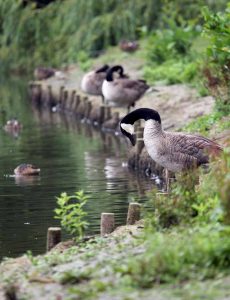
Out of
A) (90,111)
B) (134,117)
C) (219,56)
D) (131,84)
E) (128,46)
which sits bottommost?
(90,111)

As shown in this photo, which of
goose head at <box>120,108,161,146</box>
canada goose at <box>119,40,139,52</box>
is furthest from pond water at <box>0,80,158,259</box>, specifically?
canada goose at <box>119,40,139,52</box>

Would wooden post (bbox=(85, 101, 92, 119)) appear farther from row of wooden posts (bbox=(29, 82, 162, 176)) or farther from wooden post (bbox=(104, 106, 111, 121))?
wooden post (bbox=(104, 106, 111, 121))

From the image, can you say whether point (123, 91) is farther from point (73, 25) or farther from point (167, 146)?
point (73, 25)

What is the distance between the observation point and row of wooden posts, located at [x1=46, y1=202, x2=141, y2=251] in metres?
10.8

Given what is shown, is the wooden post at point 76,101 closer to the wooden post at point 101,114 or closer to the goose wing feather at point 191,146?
the wooden post at point 101,114

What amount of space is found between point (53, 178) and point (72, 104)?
1287cm

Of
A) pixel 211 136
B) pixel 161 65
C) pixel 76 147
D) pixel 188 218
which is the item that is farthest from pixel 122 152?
pixel 188 218

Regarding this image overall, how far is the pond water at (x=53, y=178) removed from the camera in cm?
1375

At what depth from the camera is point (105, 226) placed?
455 inches

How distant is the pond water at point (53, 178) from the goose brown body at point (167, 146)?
1.00 metres

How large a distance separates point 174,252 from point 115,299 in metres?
0.73

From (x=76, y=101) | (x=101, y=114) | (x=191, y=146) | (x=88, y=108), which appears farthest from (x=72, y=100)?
(x=191, y=146)

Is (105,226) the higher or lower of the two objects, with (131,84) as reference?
lower

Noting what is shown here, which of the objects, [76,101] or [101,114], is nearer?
[101,114]
